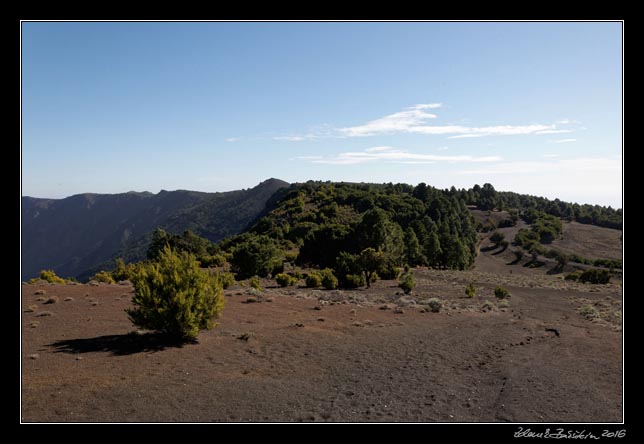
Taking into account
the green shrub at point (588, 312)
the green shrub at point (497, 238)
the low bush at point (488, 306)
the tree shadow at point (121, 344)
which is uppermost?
the green shrub at point (497, 238)

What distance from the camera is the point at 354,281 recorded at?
1326 inches

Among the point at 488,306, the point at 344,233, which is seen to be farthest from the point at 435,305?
the point at 344,233

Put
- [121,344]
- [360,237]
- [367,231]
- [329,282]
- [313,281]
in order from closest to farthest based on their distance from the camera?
[121,344] < [329,282] < [313,281] < [367,231] < [360,237]

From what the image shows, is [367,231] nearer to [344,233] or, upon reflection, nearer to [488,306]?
[344,233]

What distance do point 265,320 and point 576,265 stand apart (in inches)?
2826

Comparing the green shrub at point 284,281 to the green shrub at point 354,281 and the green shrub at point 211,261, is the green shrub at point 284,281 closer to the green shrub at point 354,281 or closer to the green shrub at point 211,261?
the green shrub at point 354,281

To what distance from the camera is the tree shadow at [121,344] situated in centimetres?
1342

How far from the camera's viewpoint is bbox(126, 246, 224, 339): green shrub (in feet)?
46.8

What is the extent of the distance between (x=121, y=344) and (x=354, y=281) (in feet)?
72.0

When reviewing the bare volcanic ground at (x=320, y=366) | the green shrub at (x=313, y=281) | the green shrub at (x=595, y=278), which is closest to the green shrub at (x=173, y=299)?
the bare volcanic ground at (x=320, y=366)

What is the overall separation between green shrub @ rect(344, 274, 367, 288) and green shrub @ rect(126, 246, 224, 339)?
1954 centimetres

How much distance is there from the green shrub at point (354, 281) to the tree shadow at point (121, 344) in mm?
20336

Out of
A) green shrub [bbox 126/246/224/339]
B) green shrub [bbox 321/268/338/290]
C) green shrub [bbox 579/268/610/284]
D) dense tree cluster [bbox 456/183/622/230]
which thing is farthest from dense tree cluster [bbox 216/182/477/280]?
dense tree cluster [bbox 456/183/622/230]

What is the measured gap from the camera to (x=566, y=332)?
747 inches
